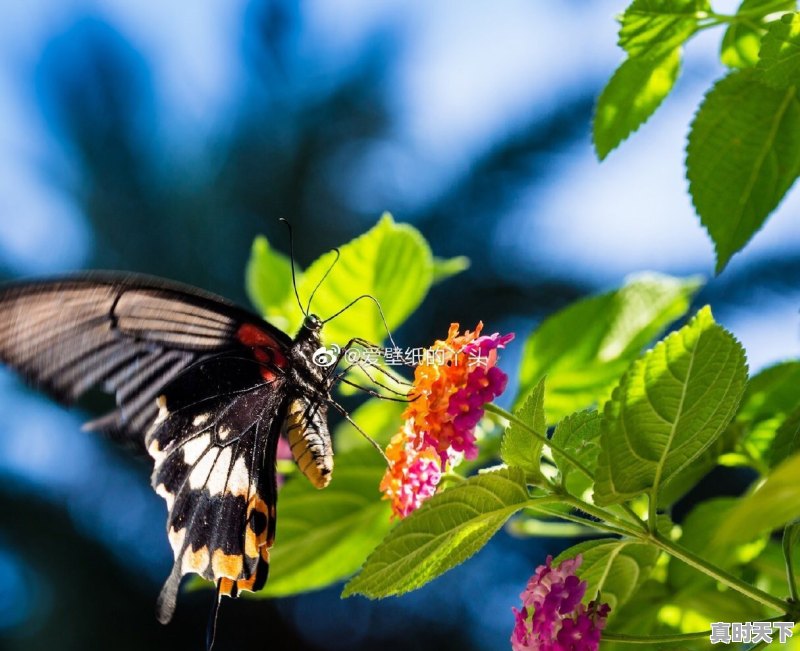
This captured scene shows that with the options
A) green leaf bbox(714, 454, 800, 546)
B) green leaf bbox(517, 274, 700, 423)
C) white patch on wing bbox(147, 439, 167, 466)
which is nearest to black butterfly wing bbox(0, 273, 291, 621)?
white patch on wing bbox(147, 439, 167, 466)

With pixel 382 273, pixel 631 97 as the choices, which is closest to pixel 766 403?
pixel 631 97

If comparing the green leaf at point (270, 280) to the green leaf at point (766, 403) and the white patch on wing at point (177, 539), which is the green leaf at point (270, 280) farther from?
the green leaf at point (766, 403)

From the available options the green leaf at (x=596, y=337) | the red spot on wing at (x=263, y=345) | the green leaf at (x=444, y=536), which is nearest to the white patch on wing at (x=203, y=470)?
the red spot on wing at (x=263, y=345)

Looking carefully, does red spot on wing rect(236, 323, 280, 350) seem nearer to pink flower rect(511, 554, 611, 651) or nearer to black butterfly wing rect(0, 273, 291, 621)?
black butterfly wing rect(0, 273, 291, 621)

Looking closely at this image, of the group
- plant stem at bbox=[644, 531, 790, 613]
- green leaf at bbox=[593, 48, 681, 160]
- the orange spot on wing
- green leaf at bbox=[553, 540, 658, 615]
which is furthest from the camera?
the orange spot on wing

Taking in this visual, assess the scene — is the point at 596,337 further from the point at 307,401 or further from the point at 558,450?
the point at 558,450

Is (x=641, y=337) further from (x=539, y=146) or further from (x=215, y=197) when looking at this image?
(x=215, y=197)
